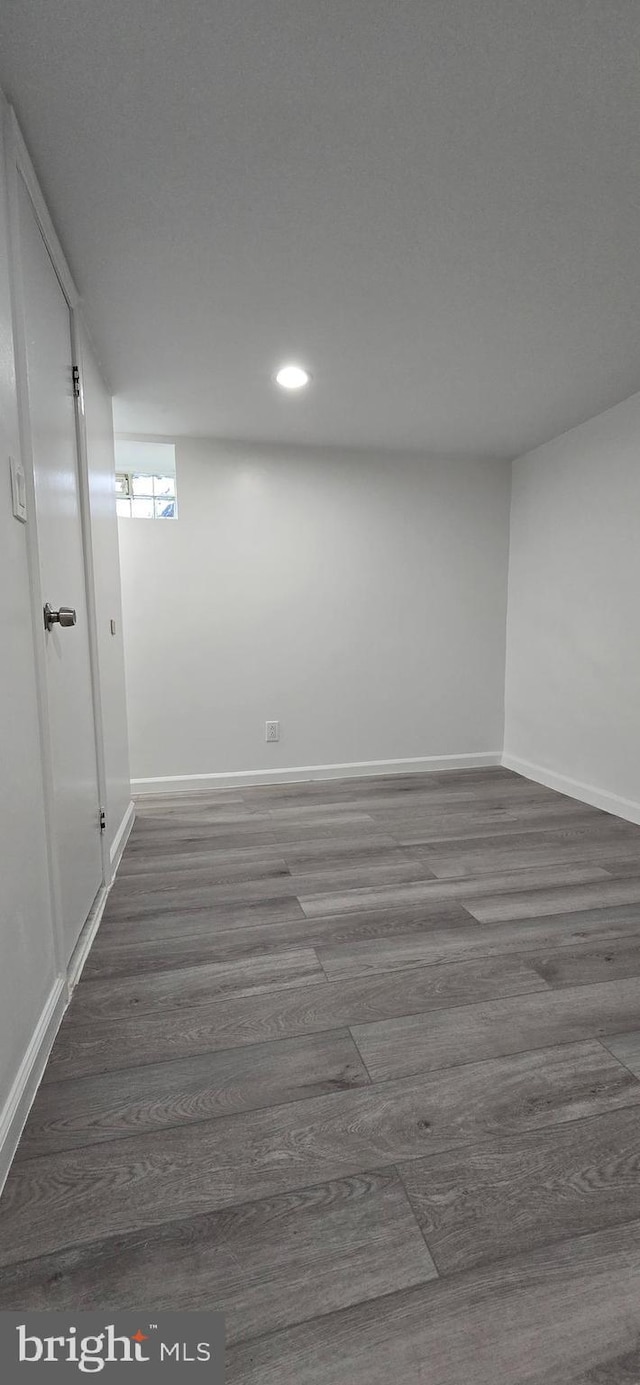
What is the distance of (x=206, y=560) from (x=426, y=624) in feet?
5.12

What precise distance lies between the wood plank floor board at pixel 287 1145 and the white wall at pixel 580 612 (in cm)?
205

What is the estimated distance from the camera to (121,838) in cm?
260

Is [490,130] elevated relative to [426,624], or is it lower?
elevated

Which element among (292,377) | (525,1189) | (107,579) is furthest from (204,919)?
(292,377)

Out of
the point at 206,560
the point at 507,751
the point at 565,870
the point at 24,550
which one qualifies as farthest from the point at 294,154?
the point at 507,751

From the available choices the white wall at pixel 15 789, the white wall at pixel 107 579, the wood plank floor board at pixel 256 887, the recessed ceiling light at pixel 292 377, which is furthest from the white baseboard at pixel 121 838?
the recessed ceiling light at pixel 292 377

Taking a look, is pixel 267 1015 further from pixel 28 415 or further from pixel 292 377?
pixel 292 377

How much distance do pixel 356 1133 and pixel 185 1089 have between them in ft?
1.28

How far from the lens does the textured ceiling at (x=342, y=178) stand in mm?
1107

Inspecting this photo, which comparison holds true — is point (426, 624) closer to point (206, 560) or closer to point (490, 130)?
point (206, 560)

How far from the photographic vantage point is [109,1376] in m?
0.74

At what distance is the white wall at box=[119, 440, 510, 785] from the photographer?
11.2 feet

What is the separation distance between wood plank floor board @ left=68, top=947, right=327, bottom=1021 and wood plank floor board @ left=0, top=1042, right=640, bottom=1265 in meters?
0.41

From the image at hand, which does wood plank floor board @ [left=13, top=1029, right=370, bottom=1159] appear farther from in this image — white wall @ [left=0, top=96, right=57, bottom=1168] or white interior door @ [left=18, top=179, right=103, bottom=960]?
white interior door @ [left=18, top=179, right=103, bottom=960]
